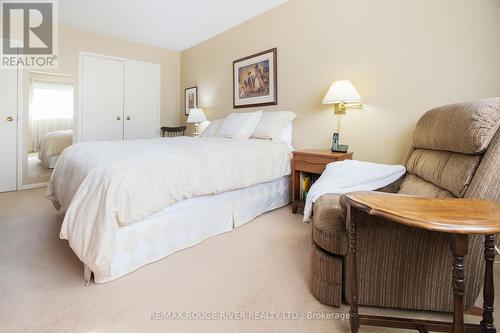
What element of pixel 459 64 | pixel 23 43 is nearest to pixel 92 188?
pixel 459 64

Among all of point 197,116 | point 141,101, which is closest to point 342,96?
point 197,116

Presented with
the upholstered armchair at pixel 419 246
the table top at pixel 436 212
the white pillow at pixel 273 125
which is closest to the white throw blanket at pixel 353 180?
the upholstered armchair at pixel 419 246

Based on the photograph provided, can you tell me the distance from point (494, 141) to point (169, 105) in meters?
5.08

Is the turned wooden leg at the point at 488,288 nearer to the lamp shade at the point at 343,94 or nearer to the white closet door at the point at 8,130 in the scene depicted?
Result: the lamp shade at the point at 343,94

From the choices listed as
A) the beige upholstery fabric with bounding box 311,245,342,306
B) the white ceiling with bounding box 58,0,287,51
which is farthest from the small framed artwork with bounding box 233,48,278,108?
the beige upholstery fabric with bounding box 311,245,342,306

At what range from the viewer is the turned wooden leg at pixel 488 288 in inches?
39.4

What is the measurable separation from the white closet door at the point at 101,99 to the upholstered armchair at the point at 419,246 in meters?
4.38

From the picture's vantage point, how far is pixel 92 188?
156cm

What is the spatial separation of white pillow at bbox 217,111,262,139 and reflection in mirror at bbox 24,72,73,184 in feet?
8.86

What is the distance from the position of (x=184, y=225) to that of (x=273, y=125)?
5.38ft

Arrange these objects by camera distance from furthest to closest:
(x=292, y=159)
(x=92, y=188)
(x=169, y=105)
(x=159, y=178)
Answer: (x=169, y=105)
(x=292, y=159)
(x=159, y=178)
(x=92, y=188)

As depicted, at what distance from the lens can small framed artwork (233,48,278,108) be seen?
341 centimetres

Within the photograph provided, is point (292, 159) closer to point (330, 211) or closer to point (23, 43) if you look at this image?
point (330, 211)

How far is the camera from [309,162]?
8.52ft
